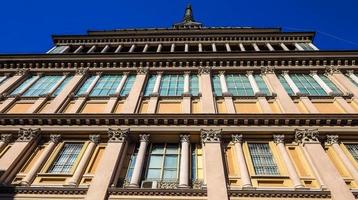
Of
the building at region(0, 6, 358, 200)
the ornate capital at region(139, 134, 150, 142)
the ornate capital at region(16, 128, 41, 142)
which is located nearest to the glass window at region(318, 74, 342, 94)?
the building at region(0, 6, 358, 200)

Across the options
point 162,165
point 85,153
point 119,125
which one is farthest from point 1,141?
point 162,165

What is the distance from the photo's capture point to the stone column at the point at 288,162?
11.3 metres

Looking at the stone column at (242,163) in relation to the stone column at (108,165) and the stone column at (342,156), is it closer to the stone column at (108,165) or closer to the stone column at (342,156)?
the stone column at (342,156)

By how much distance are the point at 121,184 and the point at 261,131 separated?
617 centimetres

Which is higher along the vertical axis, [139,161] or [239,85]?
[239,85]

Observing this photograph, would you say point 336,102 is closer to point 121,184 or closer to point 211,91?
point 211,91

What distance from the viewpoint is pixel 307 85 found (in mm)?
18250

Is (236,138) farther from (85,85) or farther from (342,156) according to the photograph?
(85,85)

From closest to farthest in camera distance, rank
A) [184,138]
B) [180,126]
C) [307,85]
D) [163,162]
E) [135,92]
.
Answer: [163,162], [184,138], [180,126], [135,92], [307,85]

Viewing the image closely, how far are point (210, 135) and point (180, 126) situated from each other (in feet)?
4.76

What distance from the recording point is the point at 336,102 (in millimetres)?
16172

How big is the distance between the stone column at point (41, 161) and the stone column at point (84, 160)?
1.41 m

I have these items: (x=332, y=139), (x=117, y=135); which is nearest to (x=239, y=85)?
(x=332, y=139)

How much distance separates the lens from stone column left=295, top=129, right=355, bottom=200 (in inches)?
416
